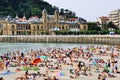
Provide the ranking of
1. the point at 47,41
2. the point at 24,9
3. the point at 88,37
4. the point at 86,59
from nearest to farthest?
the point at 86,59 < the point at 88,37 < the point at 47,41 < the point at 24,9

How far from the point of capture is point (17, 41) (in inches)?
4643

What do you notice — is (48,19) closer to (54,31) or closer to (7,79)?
(54,31)

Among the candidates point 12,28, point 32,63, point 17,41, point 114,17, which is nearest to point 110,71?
point 32,63

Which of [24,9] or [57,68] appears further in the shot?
[24,9]

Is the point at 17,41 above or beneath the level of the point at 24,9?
beneath

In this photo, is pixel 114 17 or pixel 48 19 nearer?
pixel 48 19

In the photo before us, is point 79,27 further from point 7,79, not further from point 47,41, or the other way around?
point 7,79

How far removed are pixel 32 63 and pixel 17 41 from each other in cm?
8278

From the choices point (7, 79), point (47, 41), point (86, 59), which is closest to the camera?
point (7, 79)

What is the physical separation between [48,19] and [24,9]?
59.7 meters

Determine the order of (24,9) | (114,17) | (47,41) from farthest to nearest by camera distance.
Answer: (24,9), (114,17), (47,41)

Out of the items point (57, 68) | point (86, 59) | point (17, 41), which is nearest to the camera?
point (57, 68)

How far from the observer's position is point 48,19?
140 meters

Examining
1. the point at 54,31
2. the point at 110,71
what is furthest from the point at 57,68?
the point at 54,31
